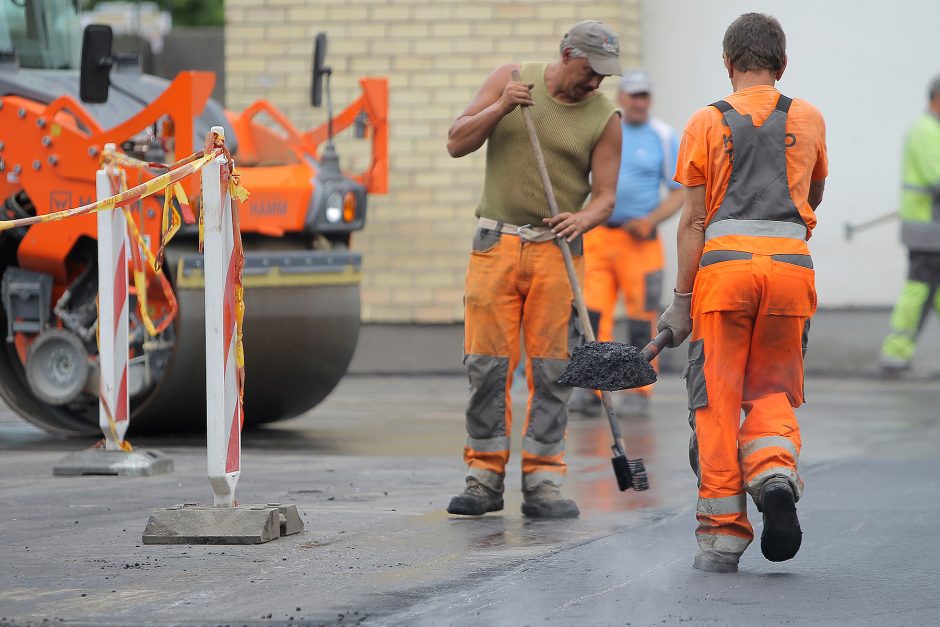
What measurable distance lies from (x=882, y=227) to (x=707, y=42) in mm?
2010

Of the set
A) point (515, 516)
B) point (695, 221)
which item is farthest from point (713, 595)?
point (515, 516)

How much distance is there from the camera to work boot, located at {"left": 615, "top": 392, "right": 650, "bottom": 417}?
36.3 feet

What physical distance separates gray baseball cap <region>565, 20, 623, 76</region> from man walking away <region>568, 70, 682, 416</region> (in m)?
4.42

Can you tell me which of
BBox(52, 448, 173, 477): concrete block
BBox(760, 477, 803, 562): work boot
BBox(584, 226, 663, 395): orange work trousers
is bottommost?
BBox(52, 448, 173, 477): concrete block

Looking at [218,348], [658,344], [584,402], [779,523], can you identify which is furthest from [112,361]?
[584,402]

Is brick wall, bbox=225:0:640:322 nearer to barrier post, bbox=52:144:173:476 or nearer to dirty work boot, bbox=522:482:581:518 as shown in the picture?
barrier post, bbox=52:144:173:476

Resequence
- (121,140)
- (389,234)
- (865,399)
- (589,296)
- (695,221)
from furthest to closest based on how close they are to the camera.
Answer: (389,234) < (865,399) < (589,296) < (121,140) < (695,221)

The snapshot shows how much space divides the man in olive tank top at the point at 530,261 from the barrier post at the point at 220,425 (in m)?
0.94

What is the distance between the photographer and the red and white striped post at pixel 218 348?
20.5ft

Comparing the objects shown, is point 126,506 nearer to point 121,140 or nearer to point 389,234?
point 121,140

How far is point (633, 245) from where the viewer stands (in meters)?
11.4

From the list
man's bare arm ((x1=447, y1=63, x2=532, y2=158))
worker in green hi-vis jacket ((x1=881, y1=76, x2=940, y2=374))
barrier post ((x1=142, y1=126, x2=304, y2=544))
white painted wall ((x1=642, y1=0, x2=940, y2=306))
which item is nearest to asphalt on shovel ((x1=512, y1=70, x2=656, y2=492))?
A: man's bare arm ((x1=447, y1=63, x2=532, y2=158))

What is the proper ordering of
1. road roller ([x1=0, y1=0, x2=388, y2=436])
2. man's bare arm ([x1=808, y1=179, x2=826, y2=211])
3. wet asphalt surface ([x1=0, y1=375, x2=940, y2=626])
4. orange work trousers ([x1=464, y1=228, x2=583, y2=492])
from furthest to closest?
1. road roller ([x1=0, y1=0, x2=388, y2=436])
2. orange work trousers ([x1=464, y1=228, x2=583, y2=492])
3. man's bare arm ([x1=808, y1=179, x2=826, y2=211])
4. wet asphalt surface ([x1=0, y1=375, x2=940, y2=626])

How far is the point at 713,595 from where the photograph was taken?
5.33 meters
